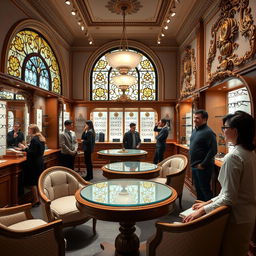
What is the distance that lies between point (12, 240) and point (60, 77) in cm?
610

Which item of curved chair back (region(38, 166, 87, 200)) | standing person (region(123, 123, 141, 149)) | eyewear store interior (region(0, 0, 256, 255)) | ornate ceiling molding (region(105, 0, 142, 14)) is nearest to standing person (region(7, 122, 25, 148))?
eyewear store interior (region(0, 0, 256, 255))

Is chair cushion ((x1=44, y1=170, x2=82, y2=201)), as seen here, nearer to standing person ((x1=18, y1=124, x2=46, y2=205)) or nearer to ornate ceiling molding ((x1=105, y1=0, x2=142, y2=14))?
standing person ((x1=18, y1=124, x2=46, y2=205))

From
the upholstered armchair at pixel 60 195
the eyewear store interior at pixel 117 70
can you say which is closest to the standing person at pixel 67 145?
the eyewear store interior at pixel 117 70

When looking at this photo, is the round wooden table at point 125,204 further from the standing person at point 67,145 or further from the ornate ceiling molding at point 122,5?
the ornate ceiling molding at point 122,5

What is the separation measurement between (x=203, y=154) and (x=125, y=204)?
6.22ft

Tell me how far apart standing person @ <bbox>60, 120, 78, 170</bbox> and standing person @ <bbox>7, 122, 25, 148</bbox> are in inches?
38.1

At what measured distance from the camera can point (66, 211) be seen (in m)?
2.59

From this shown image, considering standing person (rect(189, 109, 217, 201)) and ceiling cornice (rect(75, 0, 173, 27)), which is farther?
ceiling cornice (rect(75, 0, 173, 27))

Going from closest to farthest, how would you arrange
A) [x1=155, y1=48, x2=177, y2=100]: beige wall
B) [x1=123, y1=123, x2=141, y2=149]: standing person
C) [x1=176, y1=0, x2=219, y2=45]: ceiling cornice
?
[x1=176, y1=0, x2=219, y2=45]: ceiling cornice → [x1=123, y1=123, x2=141, y2=149]: standing person → [x1=155, y1=48, x2=177, y2=100]: beige wall

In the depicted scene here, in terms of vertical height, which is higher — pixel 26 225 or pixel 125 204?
pixel 125 204

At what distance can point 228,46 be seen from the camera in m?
3.74

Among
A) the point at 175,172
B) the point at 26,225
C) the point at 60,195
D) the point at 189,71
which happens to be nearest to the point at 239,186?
the point at 26,225

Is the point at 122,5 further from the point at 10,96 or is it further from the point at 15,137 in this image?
the point at 15,137

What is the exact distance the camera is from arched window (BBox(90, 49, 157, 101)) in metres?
8.02
